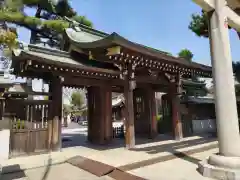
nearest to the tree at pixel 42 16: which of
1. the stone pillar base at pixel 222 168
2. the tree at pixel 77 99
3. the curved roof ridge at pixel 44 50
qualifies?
the curved roof ridge at pixel 44 50

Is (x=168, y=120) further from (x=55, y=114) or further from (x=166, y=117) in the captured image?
(x=55, y=114)

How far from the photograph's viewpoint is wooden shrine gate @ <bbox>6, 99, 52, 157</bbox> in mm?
7207

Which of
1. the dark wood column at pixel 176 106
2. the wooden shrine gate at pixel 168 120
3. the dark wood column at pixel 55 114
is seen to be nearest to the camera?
the dark wood column at pixel 55 114

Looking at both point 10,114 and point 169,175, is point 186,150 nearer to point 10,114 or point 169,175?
point 169,175

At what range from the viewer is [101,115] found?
9.72 m

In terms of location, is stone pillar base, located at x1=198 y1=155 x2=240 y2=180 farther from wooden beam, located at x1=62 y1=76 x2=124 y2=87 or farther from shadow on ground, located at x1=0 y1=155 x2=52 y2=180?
wooden beam, located at x1=62 y1=76 x2=124 y2=87

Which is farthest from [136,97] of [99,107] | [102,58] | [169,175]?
[169,175]

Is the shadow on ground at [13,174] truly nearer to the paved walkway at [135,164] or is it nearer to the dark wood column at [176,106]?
the paved walkway at [135,164]

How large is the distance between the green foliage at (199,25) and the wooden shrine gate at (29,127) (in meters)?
10.4

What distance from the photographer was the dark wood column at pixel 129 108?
27.0ft

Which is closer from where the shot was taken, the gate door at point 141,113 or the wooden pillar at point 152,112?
the wooden pillar at point 152,112

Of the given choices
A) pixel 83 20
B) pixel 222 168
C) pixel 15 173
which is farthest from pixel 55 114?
pixel 83 20

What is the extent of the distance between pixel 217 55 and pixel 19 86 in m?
7.26

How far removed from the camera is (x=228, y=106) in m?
4.64
